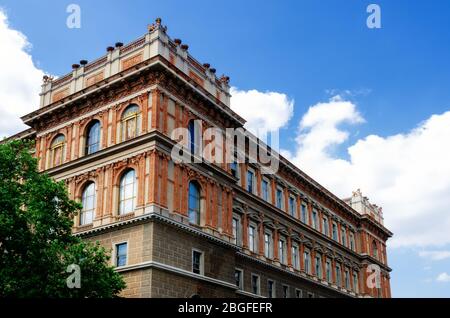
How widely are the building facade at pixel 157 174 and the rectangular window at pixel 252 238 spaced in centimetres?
8

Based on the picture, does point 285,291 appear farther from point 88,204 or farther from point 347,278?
point 88,204

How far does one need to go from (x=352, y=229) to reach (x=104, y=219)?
38.9 metres

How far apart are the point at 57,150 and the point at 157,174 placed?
10524 mm

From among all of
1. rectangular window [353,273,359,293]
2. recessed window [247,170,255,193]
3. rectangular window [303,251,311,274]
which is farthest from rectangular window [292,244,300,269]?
rectangular window [353,273,359,293]

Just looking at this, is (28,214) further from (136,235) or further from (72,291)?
(136,235)

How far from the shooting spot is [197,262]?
35.6m

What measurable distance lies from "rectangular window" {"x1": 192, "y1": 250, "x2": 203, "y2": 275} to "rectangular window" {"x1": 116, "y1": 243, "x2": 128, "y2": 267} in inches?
166

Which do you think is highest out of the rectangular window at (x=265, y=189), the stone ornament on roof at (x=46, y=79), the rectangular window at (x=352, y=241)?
the stone ornament on roof at (x=46, y=79)

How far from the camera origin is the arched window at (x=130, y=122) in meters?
36.3

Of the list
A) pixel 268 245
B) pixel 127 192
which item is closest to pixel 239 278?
pixel 268 245

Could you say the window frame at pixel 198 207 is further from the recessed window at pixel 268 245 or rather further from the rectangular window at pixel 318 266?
the rectangular window at pixel 318 266

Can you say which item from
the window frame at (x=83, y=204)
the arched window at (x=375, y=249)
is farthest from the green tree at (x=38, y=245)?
the arched window at (x=375, y=249)

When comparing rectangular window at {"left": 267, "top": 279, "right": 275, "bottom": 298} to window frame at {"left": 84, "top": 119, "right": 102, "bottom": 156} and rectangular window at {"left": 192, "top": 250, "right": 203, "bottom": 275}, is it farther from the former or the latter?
window frame at {"left": 84, "top": 119, "right": 102, "bottom": 156}

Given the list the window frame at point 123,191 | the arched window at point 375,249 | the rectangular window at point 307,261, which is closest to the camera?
the window frame at point 123,191
